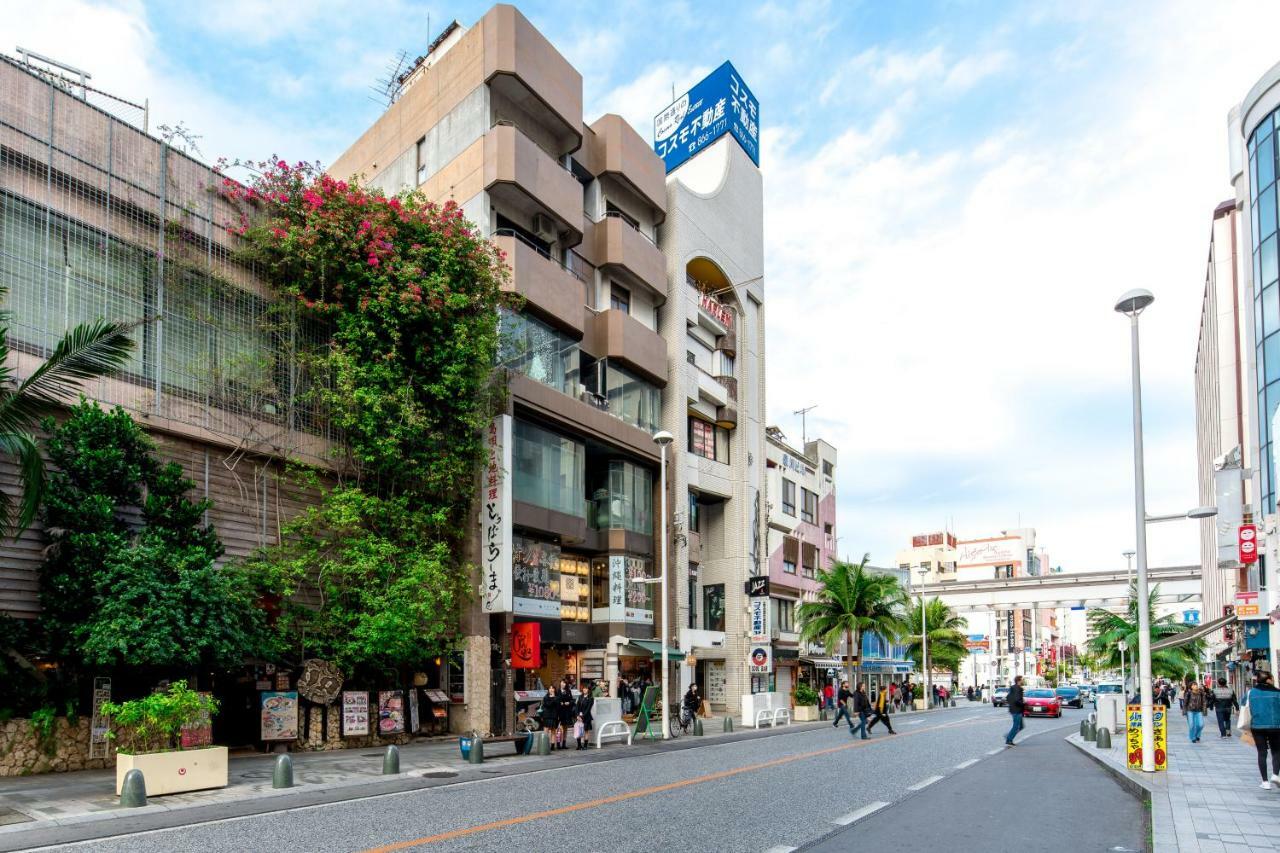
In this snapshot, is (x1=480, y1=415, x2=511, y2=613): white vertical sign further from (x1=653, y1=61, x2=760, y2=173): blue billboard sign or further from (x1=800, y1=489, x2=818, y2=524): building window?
(x1=800, y1=489, x2=818, y2=524): building window

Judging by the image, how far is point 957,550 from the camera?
158000 millimetres

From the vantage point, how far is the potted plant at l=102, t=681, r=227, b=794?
47.7ft

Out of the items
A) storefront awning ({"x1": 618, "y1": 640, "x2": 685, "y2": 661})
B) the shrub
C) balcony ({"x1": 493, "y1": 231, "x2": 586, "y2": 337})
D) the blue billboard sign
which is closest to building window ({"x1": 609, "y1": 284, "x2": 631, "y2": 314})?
balcony ({"x1": 493, "y1": 231, "x2": 586, "y2": 337})

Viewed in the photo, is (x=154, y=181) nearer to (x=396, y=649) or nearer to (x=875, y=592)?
(x=396, y=649)

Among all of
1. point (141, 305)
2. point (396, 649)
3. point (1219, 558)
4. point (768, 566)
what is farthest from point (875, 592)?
point (141, 305)

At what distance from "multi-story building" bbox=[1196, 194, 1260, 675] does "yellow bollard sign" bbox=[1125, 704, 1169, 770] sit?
764 inches

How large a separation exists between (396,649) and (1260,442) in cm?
3344

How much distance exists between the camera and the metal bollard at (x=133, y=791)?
13.6m

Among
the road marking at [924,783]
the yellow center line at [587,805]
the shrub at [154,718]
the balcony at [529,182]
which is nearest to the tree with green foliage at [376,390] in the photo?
the balcony at [529,182]

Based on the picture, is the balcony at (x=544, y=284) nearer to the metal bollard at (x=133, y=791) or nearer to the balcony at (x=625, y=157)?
the balcony at (x=625, y=157)

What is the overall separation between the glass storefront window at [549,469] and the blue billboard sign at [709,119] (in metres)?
21.9

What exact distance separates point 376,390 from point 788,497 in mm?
36712

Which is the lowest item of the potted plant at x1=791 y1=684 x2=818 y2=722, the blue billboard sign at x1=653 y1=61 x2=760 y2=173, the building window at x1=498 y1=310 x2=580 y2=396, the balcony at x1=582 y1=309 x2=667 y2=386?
the potted plant at x1=791 y1=684 x2=818 y2=722

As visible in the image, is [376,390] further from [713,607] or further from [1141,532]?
[713,607]
